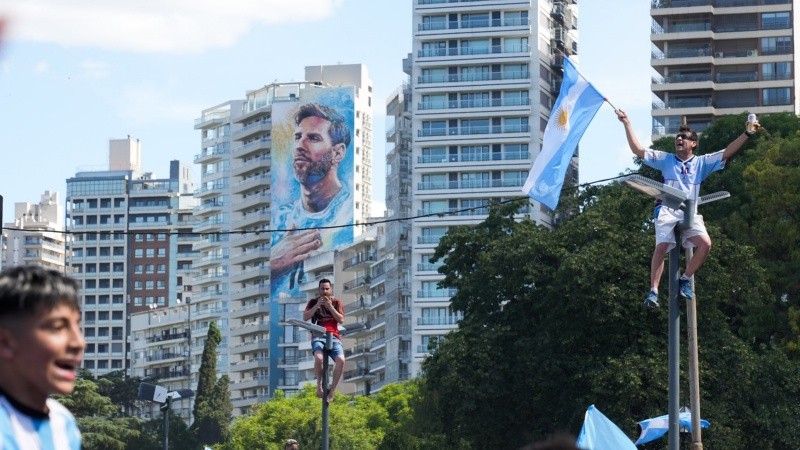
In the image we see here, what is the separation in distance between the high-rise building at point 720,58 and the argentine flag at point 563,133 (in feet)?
352

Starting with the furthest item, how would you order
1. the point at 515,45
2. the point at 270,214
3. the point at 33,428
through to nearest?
the point at 270,214 < the point at 515,45 < the point at 33,428

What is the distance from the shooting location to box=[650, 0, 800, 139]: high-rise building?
133 m

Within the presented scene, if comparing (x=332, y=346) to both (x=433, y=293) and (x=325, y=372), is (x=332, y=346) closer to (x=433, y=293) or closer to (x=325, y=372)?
(x=325, y=372)

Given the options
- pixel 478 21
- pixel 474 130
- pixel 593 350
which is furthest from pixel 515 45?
pixel 593 350

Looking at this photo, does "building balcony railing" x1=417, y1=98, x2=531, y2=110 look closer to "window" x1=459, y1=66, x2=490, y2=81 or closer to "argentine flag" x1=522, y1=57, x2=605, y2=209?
"window" x1=459, y1=66, x2=490, y2=81

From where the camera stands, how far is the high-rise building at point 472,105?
5974 inches

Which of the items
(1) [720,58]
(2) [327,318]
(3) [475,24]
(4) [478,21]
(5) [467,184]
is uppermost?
(4) [478,21]

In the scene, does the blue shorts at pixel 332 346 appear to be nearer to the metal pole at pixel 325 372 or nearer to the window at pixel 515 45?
the metal pole at pixel 325 372

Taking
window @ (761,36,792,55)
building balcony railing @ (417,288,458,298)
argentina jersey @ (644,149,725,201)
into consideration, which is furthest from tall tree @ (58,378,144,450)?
argentina jersey @ (644,149,725,201)

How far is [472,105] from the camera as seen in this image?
154125mm

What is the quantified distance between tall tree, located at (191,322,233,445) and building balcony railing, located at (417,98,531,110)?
25.7 metres

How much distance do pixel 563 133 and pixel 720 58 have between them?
370ft

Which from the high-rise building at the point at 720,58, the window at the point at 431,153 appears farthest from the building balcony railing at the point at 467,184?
the high-rise building at the point at 720,58

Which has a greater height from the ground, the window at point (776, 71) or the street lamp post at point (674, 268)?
the window at point (776, 71)
